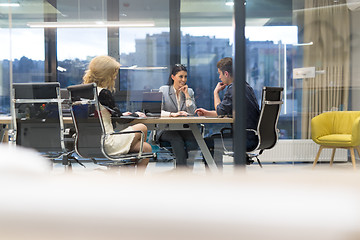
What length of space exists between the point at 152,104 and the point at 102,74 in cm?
57

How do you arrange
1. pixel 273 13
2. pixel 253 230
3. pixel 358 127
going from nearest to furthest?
pixel 253 230, pixel 358 127, pixel 273 13

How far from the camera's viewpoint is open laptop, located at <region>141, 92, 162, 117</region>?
3120mm

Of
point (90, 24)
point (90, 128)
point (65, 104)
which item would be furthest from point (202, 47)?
point (90, 128)

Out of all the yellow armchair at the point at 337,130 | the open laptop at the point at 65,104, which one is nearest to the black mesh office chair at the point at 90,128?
the open laptop at the point at 65,104

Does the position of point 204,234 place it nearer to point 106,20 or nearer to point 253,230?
point 253,230

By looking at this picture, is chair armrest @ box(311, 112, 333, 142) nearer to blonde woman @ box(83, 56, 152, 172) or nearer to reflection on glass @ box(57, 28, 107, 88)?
blonde woman @ box(83, 56, 152, 172)

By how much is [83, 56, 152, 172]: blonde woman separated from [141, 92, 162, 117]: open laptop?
26cm

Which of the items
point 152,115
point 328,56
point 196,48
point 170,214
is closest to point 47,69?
point 196,48

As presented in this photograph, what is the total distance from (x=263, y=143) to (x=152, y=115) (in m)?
0.94

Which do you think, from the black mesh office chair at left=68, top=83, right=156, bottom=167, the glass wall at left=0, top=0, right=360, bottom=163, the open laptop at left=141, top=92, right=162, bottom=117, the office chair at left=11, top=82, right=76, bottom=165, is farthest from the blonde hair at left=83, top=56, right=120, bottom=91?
the glass wall at left=0, top=0, right=360, bottom=163

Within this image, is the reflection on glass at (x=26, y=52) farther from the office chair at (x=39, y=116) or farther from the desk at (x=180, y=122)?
the desk at (x=180, y=122)

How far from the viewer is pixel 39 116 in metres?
2.94

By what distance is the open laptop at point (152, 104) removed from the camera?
3.12 m

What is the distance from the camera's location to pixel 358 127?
4039 millimetres
